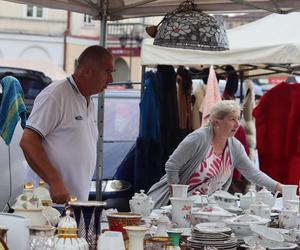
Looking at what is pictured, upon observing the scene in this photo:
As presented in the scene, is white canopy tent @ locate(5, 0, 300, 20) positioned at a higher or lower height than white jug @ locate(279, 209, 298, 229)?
higher

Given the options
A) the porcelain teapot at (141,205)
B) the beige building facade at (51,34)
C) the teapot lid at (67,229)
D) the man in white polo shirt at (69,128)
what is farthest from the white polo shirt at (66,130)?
the beige building facade at (51,34)

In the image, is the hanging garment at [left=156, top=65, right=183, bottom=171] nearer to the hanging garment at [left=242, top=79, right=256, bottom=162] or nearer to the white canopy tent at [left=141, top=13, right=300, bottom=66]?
the white canopy tent at [left=141, top=13, right=300, bottom=66]

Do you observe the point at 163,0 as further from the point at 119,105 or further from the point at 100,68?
the point at 119,105

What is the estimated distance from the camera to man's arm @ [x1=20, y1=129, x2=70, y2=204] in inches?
144

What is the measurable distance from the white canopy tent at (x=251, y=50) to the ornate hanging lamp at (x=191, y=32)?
1.98 meters

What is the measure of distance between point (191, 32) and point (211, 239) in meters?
1.58

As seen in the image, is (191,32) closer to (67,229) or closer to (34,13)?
(67,229)

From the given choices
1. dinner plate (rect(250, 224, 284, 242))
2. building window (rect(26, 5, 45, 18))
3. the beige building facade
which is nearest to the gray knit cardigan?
dinner plate (rect(250, 224, 284, 242))

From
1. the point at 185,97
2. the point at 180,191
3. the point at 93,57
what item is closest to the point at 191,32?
the point at 93,57

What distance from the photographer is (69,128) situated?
400 centimetres

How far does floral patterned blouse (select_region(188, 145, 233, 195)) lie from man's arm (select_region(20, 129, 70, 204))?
1.39m

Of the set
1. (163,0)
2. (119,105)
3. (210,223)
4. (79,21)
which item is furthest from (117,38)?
(210,223)

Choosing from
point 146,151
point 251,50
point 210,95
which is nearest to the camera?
point 251,50

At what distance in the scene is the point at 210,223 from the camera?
10.3 ft
